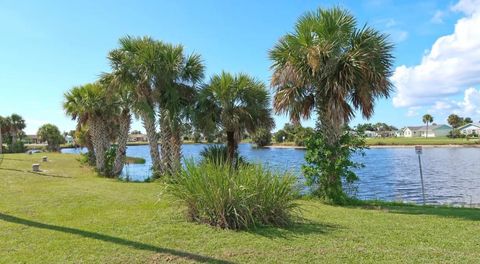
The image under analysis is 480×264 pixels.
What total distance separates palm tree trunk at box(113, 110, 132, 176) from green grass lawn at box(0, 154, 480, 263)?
13635mm

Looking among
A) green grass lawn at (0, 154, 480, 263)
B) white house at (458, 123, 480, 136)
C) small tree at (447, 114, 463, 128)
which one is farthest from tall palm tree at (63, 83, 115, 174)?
small tree at (447, 114, 463, 128)

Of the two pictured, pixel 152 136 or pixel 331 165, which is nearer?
pixel 331 165

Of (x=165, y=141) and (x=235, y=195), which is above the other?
(x=165, y=141)

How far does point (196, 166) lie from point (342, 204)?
618 centimetres

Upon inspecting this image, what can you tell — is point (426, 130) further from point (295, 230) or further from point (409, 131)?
point (295, 230)

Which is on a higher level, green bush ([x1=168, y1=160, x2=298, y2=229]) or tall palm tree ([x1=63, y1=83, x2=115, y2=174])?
tall palm tree ([x1=63, y1=83, x2=115, y2=174])

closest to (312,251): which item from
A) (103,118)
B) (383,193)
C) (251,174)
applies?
(251,174)

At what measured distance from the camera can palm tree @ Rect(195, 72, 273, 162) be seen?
56.1 ft

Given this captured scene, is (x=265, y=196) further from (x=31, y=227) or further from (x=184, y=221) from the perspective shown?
(x=31, y=227)

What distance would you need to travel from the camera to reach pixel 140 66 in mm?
17219

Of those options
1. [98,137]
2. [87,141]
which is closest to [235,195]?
[98,137]

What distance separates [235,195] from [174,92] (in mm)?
11589

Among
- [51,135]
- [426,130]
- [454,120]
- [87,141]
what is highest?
[454,120]

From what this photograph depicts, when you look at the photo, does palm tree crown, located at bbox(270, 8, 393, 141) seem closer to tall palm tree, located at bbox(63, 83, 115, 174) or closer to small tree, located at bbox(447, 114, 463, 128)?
tall palm tree, located at bbox(63, 83, 115, 174)
